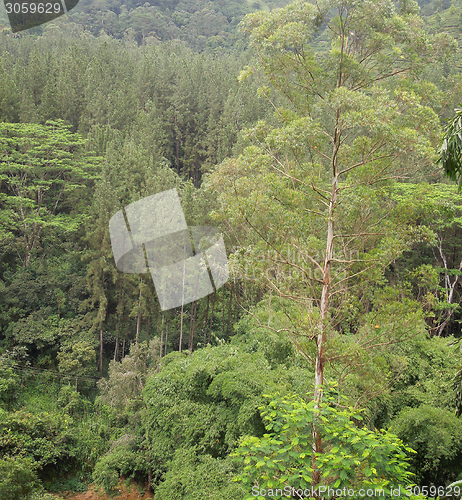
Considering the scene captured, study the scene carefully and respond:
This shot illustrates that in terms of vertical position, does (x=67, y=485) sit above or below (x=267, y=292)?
A: below

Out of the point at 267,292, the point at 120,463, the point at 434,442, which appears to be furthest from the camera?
the point at 267,292

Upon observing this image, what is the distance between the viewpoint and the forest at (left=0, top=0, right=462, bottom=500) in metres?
6.56

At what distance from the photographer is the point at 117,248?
17781 millimetres

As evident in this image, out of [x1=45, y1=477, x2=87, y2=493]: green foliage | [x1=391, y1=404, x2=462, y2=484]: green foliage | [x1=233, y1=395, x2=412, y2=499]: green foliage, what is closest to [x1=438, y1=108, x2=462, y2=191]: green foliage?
[x1=233, y1=395, x2=412, y2=499]: green foliage

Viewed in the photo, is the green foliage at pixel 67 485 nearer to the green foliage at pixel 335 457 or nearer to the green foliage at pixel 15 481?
the green foliage at pixel 15 481

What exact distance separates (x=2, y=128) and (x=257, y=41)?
15.9 m

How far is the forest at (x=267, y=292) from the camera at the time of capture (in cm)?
656

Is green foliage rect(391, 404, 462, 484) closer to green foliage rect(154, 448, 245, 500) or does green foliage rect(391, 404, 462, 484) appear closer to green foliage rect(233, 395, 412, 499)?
green foliage rect(154, 448, 245, 500)

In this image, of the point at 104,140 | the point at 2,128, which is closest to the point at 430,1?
the point at 104,140

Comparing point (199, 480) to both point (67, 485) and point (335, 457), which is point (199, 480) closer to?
point (335, 457)

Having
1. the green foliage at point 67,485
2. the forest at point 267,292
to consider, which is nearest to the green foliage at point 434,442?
the forest at point 267,292

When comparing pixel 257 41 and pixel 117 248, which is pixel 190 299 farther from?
pixel 257 41

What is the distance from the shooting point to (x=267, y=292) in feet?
50.4

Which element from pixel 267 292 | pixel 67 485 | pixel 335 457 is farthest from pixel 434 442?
pixel 67 485
